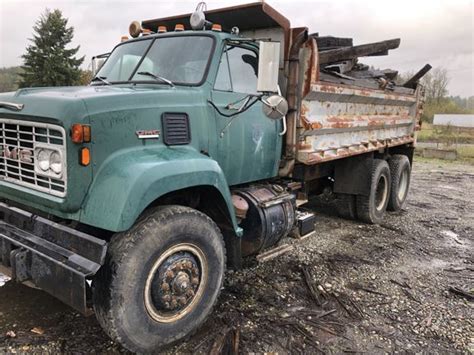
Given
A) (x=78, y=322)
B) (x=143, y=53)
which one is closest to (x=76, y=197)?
(x=78, y=322)

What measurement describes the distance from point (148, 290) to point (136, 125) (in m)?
1.19

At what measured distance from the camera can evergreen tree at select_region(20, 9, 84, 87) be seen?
95.4ft

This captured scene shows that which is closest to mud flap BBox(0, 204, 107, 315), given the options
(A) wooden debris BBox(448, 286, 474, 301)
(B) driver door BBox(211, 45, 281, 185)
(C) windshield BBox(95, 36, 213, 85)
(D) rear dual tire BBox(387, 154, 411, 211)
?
(B) driver door BBox(211, 45, 281, 185)

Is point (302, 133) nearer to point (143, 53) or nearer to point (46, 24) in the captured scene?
point (143, 53)

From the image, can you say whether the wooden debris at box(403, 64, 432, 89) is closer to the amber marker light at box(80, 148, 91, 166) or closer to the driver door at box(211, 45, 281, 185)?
the driver door at box(211, 45, 281, 185)

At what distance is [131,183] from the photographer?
8.57ft

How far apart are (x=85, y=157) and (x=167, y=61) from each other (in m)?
1.55

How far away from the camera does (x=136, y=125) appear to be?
2949 mm

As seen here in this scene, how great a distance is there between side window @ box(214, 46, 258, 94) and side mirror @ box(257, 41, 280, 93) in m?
0.61

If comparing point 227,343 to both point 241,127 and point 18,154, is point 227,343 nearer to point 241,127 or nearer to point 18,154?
point 241,127

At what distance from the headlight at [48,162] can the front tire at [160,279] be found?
A: 0.61m

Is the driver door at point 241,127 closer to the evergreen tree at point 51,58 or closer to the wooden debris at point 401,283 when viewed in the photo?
the wooden debris at point 401,283

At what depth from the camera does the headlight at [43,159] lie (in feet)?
9.08

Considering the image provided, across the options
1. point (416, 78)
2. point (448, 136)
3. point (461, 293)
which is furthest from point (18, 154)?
point (448, 136)
